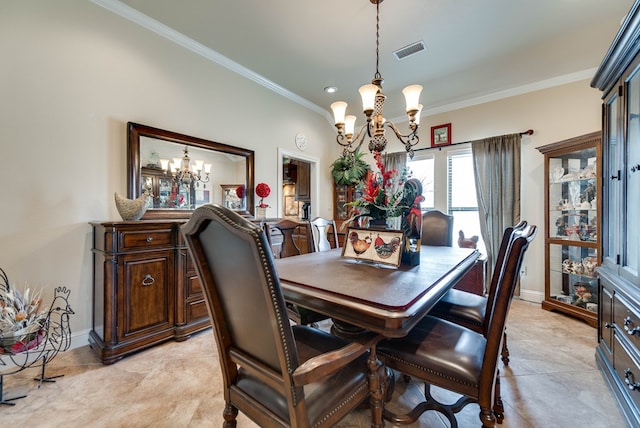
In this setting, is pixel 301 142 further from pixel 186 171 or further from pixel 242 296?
pixel 242 296

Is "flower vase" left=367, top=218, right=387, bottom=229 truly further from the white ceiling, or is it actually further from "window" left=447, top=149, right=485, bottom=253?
"window" left=447, top=149, right=485, bottom=253

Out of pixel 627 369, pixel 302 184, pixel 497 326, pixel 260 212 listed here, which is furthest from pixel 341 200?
pixel 497 326

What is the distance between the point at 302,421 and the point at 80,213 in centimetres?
254

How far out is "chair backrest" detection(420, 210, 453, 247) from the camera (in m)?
2.72

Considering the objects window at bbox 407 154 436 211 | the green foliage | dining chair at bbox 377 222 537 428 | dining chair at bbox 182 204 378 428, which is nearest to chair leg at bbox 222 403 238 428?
dining chair at bbox 182 204 378 428

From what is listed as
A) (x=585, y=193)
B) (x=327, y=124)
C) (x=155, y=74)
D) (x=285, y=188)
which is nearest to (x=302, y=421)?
(x=155, y=74)

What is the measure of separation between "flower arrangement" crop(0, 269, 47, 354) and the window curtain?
4502 millimetres

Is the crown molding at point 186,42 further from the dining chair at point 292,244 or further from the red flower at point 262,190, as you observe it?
the dining chair at point 292,244

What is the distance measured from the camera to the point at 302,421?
81 centimetres

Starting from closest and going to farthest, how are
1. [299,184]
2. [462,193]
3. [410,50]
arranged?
[410,50], [462,193], [299,184]

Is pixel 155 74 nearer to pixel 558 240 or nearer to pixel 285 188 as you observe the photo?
pixel 285 188

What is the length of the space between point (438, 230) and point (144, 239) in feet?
9.27

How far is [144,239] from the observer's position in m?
2.18

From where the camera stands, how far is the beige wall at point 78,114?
1.96 meters
